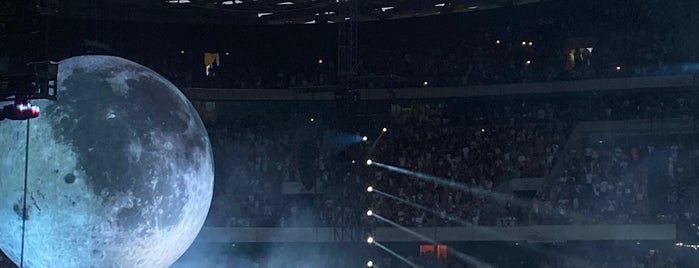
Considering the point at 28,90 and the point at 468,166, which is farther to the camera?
the point at 468,166

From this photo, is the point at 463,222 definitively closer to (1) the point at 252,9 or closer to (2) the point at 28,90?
(1) the point at 252,9

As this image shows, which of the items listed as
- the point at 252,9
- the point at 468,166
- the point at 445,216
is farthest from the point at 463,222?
the point at 252,9

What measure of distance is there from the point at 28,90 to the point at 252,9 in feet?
64.6

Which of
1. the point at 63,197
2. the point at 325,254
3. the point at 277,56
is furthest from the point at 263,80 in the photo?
the point at 63,197

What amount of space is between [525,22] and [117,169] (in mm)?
22363

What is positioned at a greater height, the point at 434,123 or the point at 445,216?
the point at 434,123

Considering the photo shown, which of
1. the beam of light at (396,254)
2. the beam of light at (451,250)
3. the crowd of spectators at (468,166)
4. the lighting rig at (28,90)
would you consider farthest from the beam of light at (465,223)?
the lighting rig at (28,90)

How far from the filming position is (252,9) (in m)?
32.8

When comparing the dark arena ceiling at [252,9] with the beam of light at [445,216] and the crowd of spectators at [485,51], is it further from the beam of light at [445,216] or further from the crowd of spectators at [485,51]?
the beam of light at [445,216]

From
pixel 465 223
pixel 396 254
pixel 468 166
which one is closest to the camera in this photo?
pixel 465 223

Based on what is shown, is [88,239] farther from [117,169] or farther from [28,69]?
[28,69]

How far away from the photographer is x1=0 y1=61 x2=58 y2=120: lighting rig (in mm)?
13469

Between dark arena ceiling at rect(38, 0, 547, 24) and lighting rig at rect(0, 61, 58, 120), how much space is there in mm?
15845

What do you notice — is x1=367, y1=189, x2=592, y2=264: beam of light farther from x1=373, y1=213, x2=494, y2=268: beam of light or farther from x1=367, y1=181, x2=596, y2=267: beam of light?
x1=373, y1=213, x2=494, y2=268: beam of light
